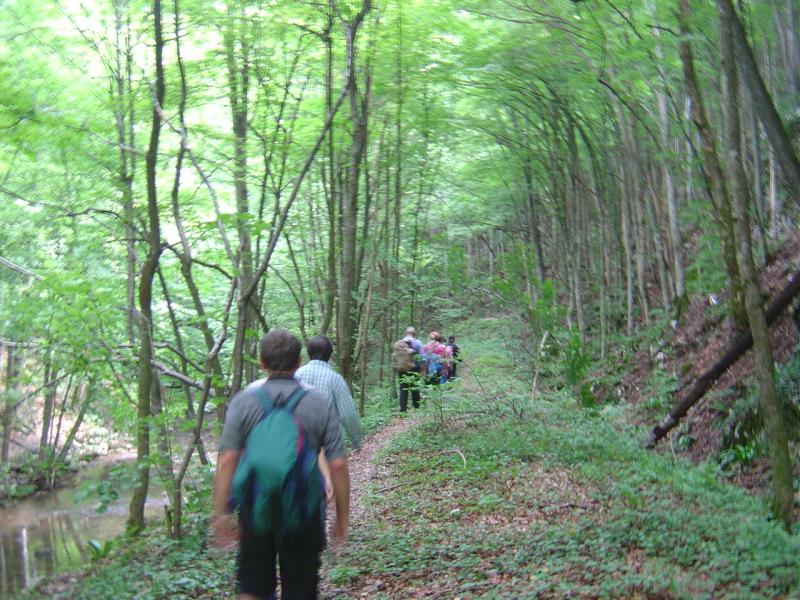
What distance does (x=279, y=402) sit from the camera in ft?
8.93

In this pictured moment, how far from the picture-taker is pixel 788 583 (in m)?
3.74

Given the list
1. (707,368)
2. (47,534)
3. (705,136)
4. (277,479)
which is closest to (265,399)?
(277,479)

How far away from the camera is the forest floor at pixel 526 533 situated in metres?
4.04

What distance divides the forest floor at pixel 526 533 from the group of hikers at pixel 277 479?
170 cm

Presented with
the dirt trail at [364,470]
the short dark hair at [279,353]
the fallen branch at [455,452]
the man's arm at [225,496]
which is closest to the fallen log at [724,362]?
the fallen branch at [455,452]

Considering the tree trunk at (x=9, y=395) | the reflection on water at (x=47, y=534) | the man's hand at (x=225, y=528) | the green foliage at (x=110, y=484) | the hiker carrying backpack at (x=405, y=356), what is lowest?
the reflection on water at (x=47, y=534)

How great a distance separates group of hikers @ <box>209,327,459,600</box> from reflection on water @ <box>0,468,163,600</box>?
9.70m

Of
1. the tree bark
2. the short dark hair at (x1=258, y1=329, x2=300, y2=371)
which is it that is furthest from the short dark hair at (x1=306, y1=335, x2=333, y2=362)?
the tree bark

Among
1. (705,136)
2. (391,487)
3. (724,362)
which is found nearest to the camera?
(705,136)

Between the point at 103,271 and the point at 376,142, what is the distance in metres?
5.97

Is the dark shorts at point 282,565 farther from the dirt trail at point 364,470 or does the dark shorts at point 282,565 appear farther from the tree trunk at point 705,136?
the tree trunk at point 705,136

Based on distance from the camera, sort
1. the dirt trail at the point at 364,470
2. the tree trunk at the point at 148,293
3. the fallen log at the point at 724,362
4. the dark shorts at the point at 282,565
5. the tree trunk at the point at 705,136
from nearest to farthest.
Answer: the dark shorts at the point at 282,565 → the dirt trail at the point at 364,470 → the tree trunk at the point at 705,136 → the tree trunk at the point at 148,293 → the fallen log at the point at 724,362

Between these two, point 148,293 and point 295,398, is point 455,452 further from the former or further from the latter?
point 295,398

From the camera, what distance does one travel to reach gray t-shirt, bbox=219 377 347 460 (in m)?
2.71
